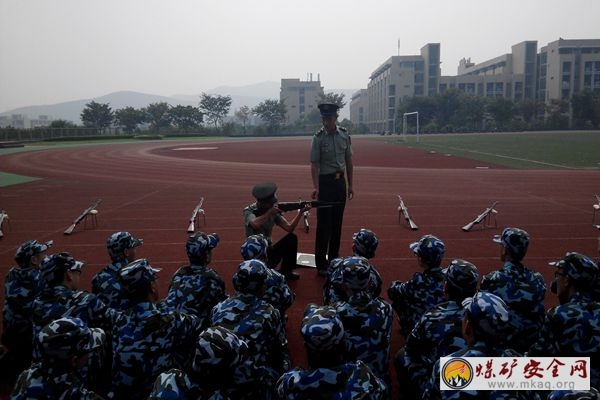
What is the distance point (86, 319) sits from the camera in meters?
3.61

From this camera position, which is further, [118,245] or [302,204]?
[302,204]

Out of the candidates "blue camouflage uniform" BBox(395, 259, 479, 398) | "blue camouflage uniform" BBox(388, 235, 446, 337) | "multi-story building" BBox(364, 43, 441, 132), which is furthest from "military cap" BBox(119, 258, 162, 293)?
"multi-story building" BBox(364, 43, 441, 132)

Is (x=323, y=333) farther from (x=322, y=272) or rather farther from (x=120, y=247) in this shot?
(x=322, y=272)

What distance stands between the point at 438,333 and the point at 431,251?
44.5 inches

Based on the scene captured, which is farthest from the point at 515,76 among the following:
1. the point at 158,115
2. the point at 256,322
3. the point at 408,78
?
the point at 256,322

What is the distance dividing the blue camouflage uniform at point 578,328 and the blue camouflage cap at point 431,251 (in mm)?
1039

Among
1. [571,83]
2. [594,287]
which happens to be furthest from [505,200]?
[571,83]

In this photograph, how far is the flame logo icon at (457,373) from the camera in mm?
2408

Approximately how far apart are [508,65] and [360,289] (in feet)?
368

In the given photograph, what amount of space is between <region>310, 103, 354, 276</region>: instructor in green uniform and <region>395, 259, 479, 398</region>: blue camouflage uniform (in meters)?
3.17

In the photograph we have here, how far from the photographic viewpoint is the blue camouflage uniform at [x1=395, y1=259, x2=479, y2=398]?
3.08 m

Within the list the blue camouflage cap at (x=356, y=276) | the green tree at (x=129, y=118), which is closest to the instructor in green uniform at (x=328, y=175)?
the blue camouflage cap at (x=356, y=276)

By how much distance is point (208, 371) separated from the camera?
7.38 feet

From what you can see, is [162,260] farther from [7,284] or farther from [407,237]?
[407,237]
